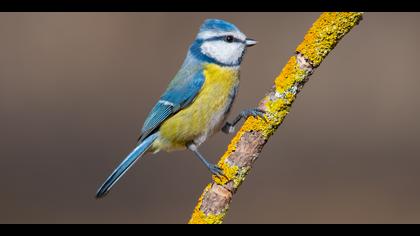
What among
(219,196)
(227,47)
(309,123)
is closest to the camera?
(219,196)

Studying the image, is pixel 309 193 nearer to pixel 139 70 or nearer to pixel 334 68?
pixel 334 68

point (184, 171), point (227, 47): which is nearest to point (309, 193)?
point (184, 171)

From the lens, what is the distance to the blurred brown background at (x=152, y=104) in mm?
4504

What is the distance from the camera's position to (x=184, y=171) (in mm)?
4773

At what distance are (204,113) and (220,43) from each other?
0.25m

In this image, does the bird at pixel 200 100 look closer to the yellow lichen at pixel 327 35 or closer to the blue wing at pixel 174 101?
the blue wing at pixel 174 101

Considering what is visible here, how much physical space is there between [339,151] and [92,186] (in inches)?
60.4

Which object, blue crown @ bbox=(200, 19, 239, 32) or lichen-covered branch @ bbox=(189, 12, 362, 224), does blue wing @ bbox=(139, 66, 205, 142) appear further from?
lichen-covered branch @ bbox=(189, 12, 362, 224)

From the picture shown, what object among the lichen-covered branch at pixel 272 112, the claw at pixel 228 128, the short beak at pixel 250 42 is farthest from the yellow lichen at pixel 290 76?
the claw at pixel 228 128

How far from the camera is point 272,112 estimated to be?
190 centimetres

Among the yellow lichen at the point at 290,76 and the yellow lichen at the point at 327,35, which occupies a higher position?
the yellow lichen at the point at 327,35

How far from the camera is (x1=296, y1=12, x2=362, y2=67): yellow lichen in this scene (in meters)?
1.82

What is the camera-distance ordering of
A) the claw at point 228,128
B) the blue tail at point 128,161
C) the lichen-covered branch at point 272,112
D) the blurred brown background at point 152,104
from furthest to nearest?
1. the blurred brown background at point 152,104
2. the claw at point 228,128
3. the blue tail at point 128,161
4. the lichen-covered branch at point 272,112
